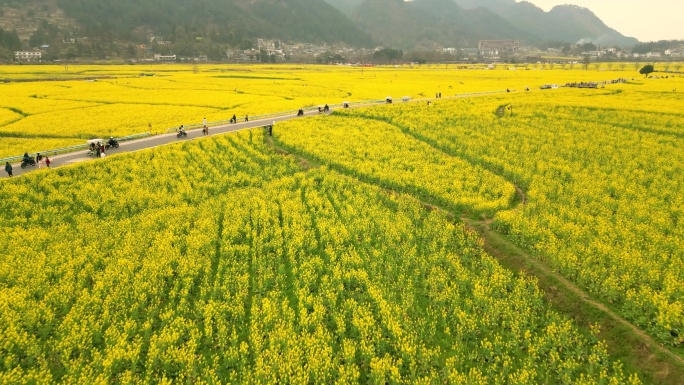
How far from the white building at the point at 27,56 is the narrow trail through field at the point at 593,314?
656 feet

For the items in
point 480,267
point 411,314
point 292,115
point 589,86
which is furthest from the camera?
point 589,86

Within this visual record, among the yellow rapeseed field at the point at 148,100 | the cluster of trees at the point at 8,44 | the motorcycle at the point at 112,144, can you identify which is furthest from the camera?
the cluster of trees at the point at 8,44

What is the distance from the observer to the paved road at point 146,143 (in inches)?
1298

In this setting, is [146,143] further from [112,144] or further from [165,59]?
[165,59]

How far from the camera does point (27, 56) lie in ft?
549

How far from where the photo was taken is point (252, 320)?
16844 mm

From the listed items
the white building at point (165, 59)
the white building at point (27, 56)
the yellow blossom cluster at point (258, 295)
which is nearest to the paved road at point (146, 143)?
the yellow blossom cluster at point (258, 295)

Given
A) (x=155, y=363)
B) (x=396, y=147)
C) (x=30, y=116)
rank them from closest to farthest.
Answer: (x=155, y=363) < (x=396, y=147) < (x=30, y=116)

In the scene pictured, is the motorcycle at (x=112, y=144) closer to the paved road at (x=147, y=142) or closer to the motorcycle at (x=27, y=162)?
the paved road at (x=147, y=142)

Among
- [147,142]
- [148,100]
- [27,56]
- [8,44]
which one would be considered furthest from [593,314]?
[27,56]

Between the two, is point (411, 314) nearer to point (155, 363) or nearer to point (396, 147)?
point (155, 363)

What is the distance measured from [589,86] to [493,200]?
76816mm

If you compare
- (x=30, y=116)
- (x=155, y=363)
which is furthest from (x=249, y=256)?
(x=30, y=116)

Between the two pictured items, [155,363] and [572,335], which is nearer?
[155,363]
